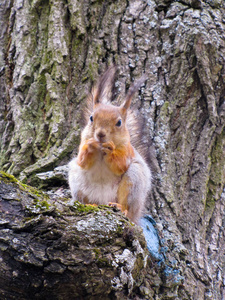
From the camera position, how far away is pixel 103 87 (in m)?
2.49

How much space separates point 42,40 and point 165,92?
109cm

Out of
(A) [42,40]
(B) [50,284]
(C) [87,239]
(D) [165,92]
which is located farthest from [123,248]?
(A) [42,40]

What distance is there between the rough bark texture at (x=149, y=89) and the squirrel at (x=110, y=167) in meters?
0.24

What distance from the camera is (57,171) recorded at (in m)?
2.49

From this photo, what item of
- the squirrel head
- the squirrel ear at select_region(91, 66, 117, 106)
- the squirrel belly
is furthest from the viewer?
the squirrel ear at select_region(91, 66, 117, 106)

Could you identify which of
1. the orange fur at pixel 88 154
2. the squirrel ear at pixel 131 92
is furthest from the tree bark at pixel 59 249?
the squirrel ear at pixel 131 92

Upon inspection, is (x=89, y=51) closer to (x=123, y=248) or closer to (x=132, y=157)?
(x=132, y=157)

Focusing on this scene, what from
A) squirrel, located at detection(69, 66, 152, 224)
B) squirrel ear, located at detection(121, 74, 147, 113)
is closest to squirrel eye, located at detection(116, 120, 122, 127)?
squirrel, located at detection(69, 66, 152, 224)

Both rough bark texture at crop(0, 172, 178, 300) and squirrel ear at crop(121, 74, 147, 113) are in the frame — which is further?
squirrel ear at crop(121, 74, 147, 113)

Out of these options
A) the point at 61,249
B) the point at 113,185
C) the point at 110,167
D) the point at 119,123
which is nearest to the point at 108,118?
the point at 119,123

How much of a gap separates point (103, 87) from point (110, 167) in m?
0.58

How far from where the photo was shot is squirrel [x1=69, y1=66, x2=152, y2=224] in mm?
2211

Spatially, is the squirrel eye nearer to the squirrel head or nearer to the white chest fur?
the squirrel head

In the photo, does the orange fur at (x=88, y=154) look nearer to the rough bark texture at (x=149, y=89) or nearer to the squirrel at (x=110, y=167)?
the squirrel at (x=110, y=167)
